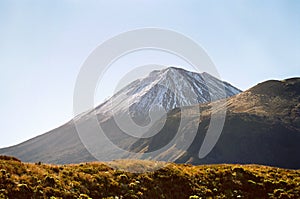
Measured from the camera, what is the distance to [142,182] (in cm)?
2608

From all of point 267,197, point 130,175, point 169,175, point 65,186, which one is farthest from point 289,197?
point 65,186

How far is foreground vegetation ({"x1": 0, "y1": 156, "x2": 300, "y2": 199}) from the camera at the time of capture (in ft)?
69.9

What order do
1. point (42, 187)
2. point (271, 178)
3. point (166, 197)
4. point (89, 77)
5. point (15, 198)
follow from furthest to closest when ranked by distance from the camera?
1. point (89, 77)
2. point (271, 178)
3. point (166, 197)
4. point (42, 187)
5. point (15, 198)

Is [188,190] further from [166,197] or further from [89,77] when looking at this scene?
[89,77]

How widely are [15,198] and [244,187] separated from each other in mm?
17650

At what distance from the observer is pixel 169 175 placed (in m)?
27.9

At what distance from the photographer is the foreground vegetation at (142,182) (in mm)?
21312

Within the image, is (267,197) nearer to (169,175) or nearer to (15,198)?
(169,175)

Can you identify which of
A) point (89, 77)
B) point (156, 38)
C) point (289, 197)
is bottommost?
point (289, 197)

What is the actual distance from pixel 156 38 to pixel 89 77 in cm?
1151

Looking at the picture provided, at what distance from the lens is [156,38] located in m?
41.4

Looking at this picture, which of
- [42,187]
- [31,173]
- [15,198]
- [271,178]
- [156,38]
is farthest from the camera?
[156,38]

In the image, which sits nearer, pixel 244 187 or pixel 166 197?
pixel 166 197

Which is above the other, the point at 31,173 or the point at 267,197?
the point at 31,173
